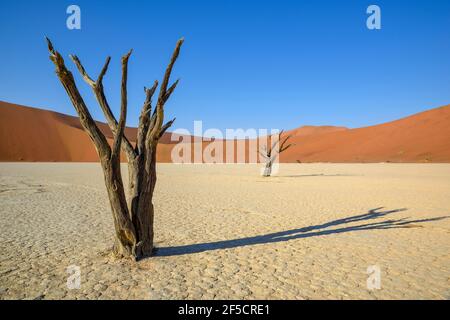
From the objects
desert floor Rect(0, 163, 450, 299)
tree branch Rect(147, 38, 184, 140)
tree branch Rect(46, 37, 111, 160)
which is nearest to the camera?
tree branch Rect(46, 37, 111, 160)

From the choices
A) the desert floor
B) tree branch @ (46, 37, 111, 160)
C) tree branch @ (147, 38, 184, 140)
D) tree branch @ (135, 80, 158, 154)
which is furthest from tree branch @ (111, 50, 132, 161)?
the desert floor

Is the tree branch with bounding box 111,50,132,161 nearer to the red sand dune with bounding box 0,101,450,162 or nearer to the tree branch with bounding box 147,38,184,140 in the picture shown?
the tree branch with bounding box 147,38,184,140

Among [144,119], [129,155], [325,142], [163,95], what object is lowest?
[129,155]

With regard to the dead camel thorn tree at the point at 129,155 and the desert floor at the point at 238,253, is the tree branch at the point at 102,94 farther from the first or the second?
the desert floor at the point at 238,253

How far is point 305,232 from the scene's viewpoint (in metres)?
6.34

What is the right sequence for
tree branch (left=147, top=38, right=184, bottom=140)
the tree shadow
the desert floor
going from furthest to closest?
the tree shadow < tree branch (left=147, top=38, right=184, bottom=140) < the desert floor

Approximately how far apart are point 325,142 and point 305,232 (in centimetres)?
6804

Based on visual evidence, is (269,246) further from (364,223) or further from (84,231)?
(84,231)

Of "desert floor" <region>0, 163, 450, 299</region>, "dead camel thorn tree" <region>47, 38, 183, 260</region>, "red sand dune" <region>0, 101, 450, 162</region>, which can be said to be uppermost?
"red sand dune" <region>0, 101, 450, 162</region>

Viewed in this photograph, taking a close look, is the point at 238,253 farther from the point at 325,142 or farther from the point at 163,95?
the point at 325,142

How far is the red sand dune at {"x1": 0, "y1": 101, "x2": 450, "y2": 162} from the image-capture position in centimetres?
4746

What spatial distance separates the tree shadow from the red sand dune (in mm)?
40303

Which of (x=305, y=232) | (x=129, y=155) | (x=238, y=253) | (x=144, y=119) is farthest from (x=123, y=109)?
(x=305, y=232)

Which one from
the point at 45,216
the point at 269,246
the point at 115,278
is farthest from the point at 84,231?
the point at 269,246
